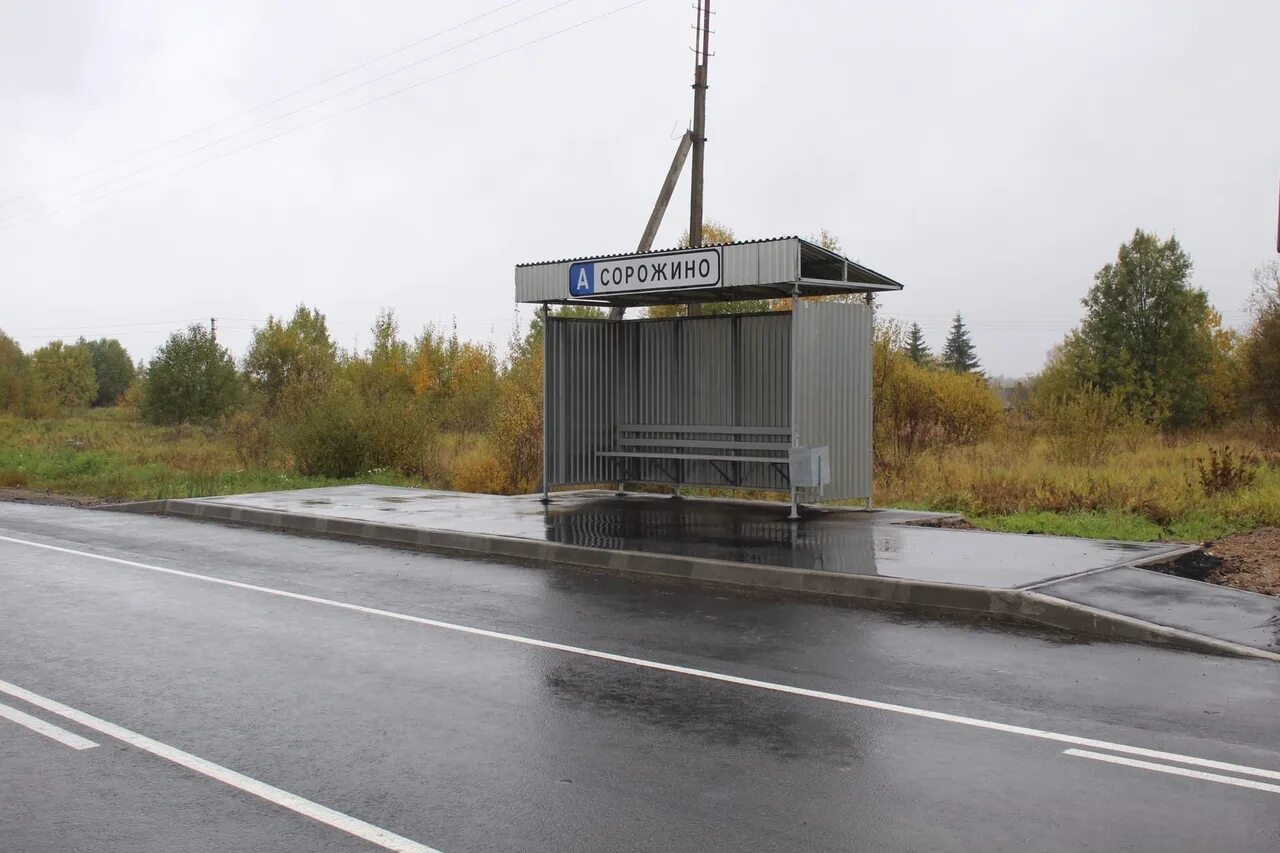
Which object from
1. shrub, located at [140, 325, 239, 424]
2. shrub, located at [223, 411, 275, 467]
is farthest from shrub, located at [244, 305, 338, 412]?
shrub, located at [223, 411, 275, 467]

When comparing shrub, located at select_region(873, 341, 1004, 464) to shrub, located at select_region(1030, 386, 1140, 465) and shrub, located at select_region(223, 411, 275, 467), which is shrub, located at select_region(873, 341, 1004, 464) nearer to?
shrub, located at select_region(1030, 386, 1140, 465)

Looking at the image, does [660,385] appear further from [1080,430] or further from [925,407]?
[925,407]

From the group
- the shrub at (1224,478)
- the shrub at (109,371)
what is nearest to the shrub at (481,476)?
the shrub at (1224,478)

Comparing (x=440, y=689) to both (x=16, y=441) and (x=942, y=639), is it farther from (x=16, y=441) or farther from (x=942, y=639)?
(x=16, y=441)

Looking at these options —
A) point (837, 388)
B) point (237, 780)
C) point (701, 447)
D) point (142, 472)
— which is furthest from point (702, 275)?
point (142, 472)

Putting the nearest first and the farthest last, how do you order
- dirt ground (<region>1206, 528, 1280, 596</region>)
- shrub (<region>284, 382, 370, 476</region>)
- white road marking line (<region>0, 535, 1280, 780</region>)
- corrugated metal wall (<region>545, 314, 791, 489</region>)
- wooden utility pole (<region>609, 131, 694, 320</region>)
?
white road marking line (<region>0, 535, 1280, 780</region>) < dirt ground (<region>1206, 528, 1280, 596</region>) < corrugated metal wall (<region>545, 314, 791, 489</region>) < wooden utility pole (<region>609, 131, 694, 320</region>) < shrub (<region>284, 382, 370, 476</region>)

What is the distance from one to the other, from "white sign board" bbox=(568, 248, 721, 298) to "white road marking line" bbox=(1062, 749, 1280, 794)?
8.82m

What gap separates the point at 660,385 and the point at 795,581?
701 cm

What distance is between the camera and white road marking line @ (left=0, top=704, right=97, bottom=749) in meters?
5.32

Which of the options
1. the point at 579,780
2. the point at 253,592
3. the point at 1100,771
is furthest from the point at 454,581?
the point at 1100,771

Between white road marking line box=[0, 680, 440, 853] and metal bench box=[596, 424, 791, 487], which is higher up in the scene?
metal bench box=[596, 424, 791, 487]

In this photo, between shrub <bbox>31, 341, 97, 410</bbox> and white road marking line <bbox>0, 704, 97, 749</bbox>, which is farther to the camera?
shrub <bbox>31, 341, 97, 410</bbox>

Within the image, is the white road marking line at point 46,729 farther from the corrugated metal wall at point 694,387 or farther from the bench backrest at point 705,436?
the bench backrest at point 705,436

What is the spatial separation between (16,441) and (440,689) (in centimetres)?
3786
